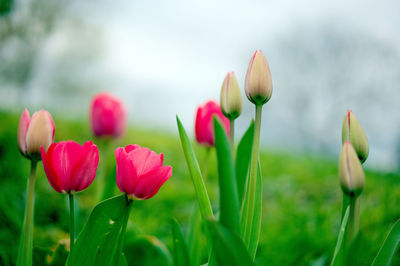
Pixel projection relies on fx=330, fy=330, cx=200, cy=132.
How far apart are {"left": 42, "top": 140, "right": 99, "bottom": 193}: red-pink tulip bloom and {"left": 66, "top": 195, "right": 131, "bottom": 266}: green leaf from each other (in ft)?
0.26

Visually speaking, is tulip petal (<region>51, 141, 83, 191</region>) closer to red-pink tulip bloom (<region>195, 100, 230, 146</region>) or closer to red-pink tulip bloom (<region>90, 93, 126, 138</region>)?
red-pink tulip bloom (<region>195, 100, 230, 146</region>)

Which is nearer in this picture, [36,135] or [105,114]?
[36,135]

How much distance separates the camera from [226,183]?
23.4 inches

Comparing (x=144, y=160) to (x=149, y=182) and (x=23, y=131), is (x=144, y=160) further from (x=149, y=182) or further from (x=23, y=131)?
(x=23, y=131)

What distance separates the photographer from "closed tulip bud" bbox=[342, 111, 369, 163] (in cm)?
67

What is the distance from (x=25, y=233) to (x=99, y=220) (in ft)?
0.66

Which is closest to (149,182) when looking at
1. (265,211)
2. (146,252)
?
(146,252)

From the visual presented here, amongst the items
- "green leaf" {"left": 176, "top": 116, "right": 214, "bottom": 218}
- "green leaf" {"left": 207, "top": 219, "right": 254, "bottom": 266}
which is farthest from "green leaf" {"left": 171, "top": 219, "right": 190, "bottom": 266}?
"green leaf" {"left": 207, "top": 219, "right": 254, "bottom": 266}

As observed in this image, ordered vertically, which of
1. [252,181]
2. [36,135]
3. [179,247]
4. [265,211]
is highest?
[36,135]

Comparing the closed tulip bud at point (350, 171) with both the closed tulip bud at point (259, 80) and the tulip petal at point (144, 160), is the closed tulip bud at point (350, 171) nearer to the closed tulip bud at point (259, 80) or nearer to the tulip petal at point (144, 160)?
the closed tulip bud at point (259, 80)

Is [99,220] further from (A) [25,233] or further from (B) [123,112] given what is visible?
(B) [123,112]

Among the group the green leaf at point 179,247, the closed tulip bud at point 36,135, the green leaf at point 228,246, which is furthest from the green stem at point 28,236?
the green leaf at point 228,246

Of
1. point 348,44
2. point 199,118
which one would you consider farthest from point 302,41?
point 199,118

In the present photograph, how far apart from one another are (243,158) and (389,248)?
0.36m
